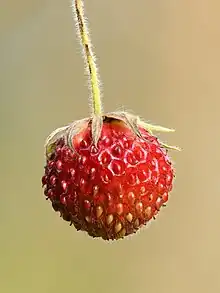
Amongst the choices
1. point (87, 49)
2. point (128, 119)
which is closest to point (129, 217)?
point (128, 119)

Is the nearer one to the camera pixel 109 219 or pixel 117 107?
pixel 109 219

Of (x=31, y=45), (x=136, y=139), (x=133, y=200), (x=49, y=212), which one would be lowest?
(x=133, y=200)

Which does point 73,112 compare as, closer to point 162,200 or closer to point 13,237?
point 13,237

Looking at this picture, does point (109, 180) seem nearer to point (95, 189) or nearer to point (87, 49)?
→ point (95, 189)

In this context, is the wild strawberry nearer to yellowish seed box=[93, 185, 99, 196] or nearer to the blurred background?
yellowish seed box=[93, 185, 99, 196]

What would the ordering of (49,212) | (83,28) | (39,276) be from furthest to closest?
(49,212) → (39,276) → (83,28)

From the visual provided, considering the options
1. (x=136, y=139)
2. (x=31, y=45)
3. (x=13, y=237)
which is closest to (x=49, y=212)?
(x=13, y=237)
